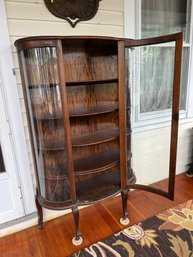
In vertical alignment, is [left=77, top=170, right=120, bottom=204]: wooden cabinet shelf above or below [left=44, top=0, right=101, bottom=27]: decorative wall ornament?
below

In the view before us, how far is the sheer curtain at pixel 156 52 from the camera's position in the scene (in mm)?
2014

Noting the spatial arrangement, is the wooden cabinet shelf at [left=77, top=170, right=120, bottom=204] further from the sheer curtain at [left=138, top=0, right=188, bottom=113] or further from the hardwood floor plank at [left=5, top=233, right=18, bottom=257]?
the sheer curtain at [left=138, top=0, right=188, bottom=113]

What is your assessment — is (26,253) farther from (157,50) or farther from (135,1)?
(135,1)

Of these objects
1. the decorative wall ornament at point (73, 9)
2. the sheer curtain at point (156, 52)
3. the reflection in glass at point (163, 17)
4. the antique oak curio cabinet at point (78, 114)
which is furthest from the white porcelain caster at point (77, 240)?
the reflection in glass at point (163, 17)

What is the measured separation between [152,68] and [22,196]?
185 cm

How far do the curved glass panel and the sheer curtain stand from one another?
1019 millimetres

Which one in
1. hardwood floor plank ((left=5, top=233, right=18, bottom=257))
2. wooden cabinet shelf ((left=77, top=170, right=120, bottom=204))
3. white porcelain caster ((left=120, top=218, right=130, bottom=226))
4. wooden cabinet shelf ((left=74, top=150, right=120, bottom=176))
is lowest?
hardwood floor plank ((left=5, top=233, right=18, bottom=257))

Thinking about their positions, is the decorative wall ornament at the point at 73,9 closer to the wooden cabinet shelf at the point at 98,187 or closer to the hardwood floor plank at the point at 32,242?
the wooden cabinet shelf at the point at 98,187

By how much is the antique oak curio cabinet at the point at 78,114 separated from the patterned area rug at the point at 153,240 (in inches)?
7.0

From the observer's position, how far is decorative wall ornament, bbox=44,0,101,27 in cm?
157

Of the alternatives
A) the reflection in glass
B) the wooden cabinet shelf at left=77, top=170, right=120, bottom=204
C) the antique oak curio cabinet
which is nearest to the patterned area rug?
the antique oak curio cabinet

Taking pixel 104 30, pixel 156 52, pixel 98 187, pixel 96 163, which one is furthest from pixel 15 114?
pixel 156 52

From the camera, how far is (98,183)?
1.90 metres

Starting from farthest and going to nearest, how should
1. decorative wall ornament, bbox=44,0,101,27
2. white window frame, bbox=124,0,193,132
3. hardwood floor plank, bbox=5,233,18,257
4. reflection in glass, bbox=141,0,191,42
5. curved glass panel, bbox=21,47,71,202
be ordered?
→ reflection in glass, bbox=141,0,191,42
white window frame, bbox=124,0,193,132
hardwood floor plank, bbox=5,233,18,257
decorative wall ornament, bbox=44,0,101,27
curved glass panel, bbox=21,47,71,202
